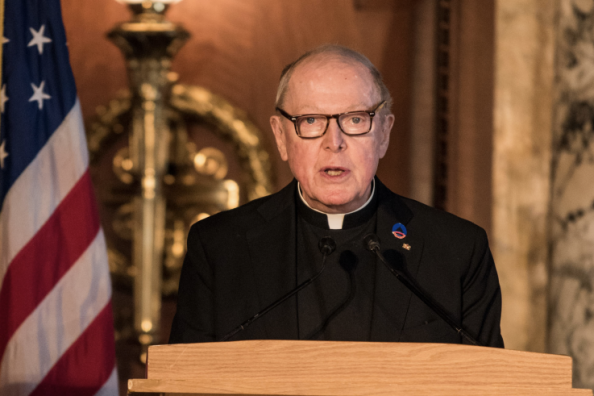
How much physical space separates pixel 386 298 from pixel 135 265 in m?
2.28

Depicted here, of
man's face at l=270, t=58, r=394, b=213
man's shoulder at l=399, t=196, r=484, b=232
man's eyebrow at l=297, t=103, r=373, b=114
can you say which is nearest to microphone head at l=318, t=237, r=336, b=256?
man's face at l=270, t=58, r=394, b=213

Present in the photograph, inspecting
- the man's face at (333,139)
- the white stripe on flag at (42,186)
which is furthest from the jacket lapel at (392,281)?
the white stripe on flag at (42,186)

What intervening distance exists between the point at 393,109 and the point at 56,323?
234cm

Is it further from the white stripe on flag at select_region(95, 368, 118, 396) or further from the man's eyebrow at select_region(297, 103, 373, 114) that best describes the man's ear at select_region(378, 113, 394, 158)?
the white stripe on flag at select_region(95, 368, 118, 396)

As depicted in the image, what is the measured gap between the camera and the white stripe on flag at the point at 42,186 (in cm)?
280

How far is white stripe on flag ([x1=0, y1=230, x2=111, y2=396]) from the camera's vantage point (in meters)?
2.74

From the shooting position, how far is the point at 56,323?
110 inches

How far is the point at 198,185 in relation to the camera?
14.1ft

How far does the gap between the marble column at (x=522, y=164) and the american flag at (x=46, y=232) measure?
186 centimetres

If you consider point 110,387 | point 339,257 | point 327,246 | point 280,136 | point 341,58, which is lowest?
point 110,387

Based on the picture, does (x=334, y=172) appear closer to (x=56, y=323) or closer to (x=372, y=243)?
(x=372, y=243)

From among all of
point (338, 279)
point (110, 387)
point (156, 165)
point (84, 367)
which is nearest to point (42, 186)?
point (84, 367)

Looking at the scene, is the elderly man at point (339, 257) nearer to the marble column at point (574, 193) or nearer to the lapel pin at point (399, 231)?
the lapel pin at point (399, 231)

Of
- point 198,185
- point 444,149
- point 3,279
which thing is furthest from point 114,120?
point 444,149
